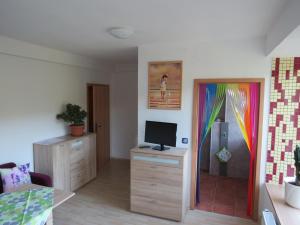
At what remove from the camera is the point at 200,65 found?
9.75 feet

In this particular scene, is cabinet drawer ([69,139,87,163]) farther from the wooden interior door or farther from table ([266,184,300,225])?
table ([266,184,300,225])

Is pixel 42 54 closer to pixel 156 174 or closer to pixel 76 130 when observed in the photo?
pixel 76 130

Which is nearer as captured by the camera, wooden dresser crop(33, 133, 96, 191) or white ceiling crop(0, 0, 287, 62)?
white ceiling crop(0, 0, 287, 62)

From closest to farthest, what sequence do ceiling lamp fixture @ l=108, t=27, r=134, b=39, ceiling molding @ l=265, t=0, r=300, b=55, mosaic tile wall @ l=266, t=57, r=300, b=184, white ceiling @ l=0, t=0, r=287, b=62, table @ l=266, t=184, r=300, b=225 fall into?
ceiling molding @ l=265, t=0, r=300, b=55 < white ceiling @ l=0, t=0, r=287, b=62 < table @ l=266, t=184, r=300, b=225 < ceiling lamp fixture @ l=108, t=27, r=134, b=39 < mosaic tile wall @ l=266, t=57, r=300, b=184

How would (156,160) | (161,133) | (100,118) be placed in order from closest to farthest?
(156,160) → (161,133) → (100,118)

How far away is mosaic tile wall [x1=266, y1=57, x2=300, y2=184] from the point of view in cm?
265

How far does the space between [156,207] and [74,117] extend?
2.11m

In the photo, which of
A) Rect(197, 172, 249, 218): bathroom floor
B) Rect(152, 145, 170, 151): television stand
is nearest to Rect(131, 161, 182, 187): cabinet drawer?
Rect(152, 145, 170, 151): television stand

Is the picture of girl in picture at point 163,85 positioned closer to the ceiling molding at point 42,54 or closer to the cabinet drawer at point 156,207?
the cabinet drawer at point 156,207

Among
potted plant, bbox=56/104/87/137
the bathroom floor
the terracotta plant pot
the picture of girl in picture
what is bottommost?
the bathroom floor

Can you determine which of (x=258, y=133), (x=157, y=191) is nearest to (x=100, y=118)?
(x=157, y=191)

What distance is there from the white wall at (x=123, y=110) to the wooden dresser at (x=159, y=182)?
239 cm

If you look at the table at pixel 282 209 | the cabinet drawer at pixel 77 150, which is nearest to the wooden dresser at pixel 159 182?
the table at pixel 282 209

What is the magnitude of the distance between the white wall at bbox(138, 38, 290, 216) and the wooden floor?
3.14 feet
